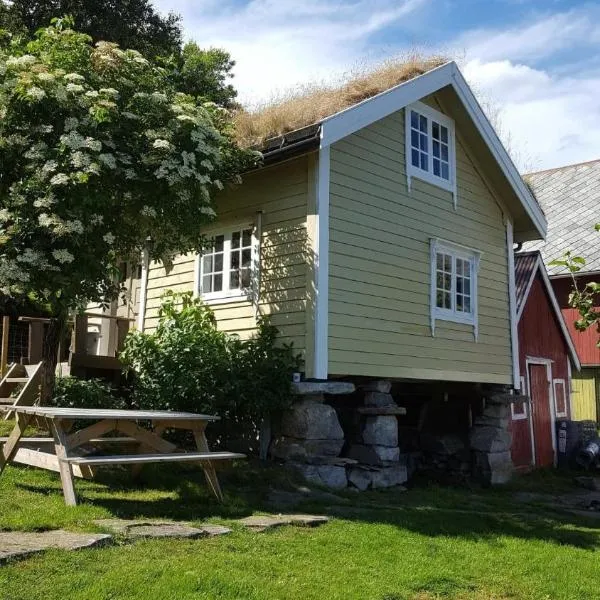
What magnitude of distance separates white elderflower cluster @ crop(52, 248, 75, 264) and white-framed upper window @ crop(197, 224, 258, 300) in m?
2.97

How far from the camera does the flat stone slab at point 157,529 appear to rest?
5488 millimetres

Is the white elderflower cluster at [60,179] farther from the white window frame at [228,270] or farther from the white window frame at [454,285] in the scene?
the white window frame at [454,285]

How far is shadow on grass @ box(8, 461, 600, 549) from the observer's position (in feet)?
22.2

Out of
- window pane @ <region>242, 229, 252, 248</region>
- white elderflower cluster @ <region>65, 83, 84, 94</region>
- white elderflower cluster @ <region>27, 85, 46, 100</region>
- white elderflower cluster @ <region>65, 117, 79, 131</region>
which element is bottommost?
window pane @ <region>242, 229, 252, 248</region>

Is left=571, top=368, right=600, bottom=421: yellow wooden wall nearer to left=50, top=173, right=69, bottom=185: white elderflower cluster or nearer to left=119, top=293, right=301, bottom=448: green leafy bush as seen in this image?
left=119, top=293, right=301, bottom=448: green leafy bush

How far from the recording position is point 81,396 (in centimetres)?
1007

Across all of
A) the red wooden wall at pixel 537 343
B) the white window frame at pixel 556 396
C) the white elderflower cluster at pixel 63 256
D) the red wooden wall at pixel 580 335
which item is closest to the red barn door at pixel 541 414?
the red wooden wall at pixel 537 343

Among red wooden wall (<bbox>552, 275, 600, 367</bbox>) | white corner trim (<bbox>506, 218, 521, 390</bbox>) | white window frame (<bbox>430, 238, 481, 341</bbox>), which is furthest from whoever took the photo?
red wooden wall (<bbox>552, 275, 600, 367</bbox>)

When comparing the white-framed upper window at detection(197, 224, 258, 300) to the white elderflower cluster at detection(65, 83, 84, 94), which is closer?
the white elderflower cluster at detection(65, 83, 84, 94)

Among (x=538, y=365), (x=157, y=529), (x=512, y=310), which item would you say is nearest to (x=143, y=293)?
(x=512, y=310)

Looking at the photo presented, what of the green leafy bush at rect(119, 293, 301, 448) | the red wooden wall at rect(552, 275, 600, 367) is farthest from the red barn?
the green leafy bush at rect(119, 293, 301, 448)

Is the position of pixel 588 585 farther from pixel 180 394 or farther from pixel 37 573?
pixel 180 394

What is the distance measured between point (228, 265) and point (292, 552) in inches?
234

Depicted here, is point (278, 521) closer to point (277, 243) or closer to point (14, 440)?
point (14, 440)
